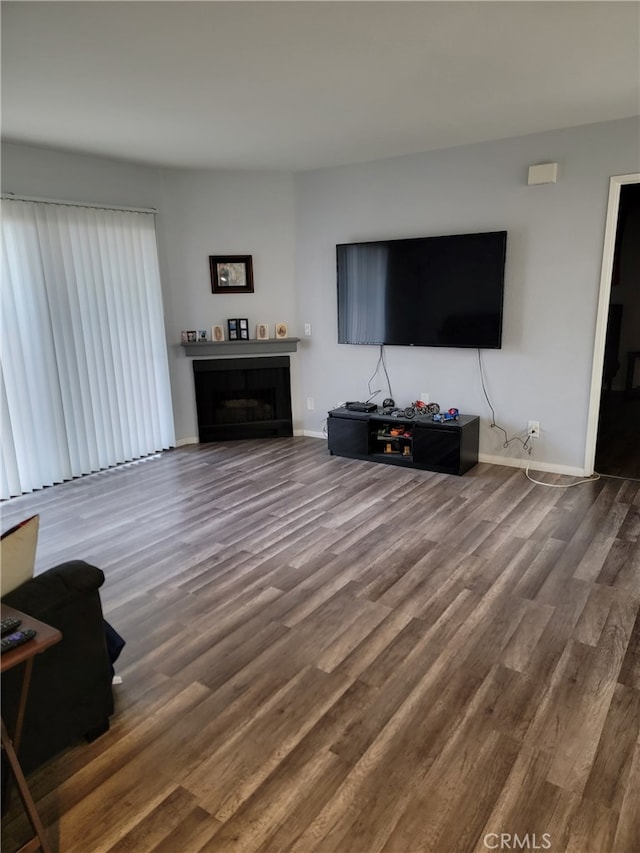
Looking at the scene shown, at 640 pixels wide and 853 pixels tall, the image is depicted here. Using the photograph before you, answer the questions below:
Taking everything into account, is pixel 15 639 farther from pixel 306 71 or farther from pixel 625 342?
pixel 625 342

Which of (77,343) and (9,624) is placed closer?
(9,624)

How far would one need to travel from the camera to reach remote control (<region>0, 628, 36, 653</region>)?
1.36 meters

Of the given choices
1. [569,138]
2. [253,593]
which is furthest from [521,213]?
[253,593]

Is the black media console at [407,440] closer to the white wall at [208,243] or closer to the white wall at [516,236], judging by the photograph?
the white wall at [516,236]

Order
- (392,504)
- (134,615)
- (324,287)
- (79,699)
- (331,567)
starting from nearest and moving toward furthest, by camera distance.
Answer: (79,699) < (134,615) < (331,567) < (392,504) < (324,287)

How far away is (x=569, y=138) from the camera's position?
161 inches

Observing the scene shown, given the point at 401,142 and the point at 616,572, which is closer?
the point at 616,572

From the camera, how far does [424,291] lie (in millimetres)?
4805

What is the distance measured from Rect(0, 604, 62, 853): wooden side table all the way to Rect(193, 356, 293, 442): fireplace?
4.24 m

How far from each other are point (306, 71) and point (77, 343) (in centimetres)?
287

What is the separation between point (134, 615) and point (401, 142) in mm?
3875

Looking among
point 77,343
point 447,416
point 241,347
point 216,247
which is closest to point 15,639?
point 77,343

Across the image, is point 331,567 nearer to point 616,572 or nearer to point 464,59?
point 616,572

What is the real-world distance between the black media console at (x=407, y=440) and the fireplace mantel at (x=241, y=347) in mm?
962
